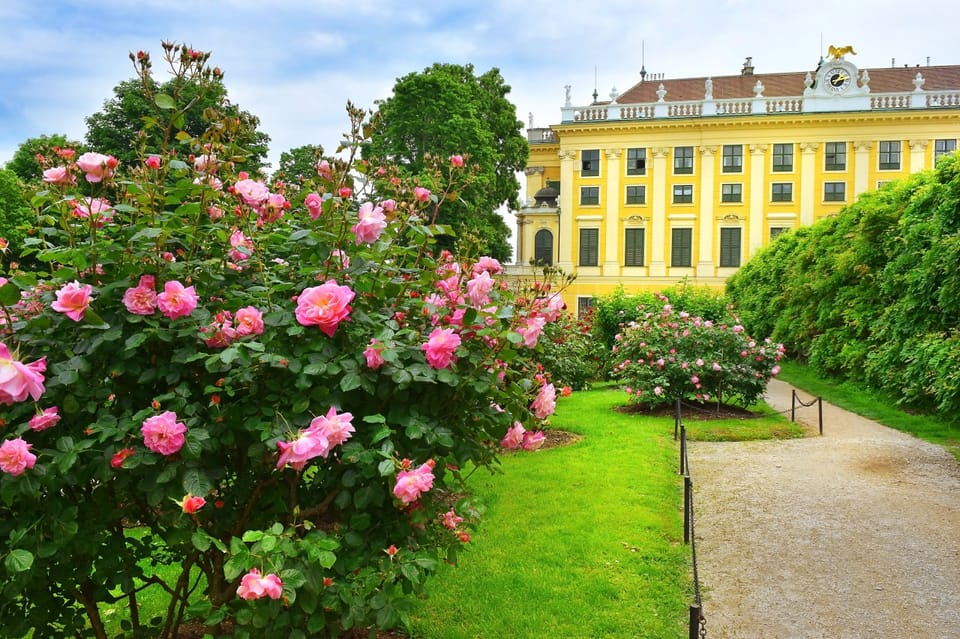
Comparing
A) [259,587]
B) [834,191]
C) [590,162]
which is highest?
[590,162]

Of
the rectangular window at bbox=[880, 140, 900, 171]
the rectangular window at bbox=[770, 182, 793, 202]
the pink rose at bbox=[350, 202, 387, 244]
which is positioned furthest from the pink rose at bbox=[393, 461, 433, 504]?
the rectangular window at bbox=[880, 140, 900, 171]

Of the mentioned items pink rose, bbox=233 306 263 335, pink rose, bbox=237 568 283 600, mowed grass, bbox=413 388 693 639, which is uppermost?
pink rose, bbox=233 306 263 335

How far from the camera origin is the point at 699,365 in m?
12.0

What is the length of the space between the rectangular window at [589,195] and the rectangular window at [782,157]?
10.0m

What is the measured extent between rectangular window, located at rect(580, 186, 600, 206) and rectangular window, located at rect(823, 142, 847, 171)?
12.6m

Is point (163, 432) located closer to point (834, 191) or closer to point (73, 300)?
point (73, 300)

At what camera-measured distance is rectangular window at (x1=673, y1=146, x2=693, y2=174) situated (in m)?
41.0

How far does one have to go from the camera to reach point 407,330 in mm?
2461

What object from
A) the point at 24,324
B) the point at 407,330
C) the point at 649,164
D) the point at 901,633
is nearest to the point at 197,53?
the point at 24,324

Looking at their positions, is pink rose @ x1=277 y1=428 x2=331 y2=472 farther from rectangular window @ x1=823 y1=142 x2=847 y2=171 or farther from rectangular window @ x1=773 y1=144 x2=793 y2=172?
rectangular window @ x1=823 y1=142 x2=847 y2=171

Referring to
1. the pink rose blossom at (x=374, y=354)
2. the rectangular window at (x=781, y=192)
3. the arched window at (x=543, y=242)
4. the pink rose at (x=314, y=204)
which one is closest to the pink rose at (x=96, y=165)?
the pink rose at (x=314, y=204)

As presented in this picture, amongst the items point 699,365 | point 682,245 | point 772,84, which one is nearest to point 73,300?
point 699,365

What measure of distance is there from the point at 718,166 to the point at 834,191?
6430 millimetres

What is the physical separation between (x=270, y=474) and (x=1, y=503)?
2.91 feet
